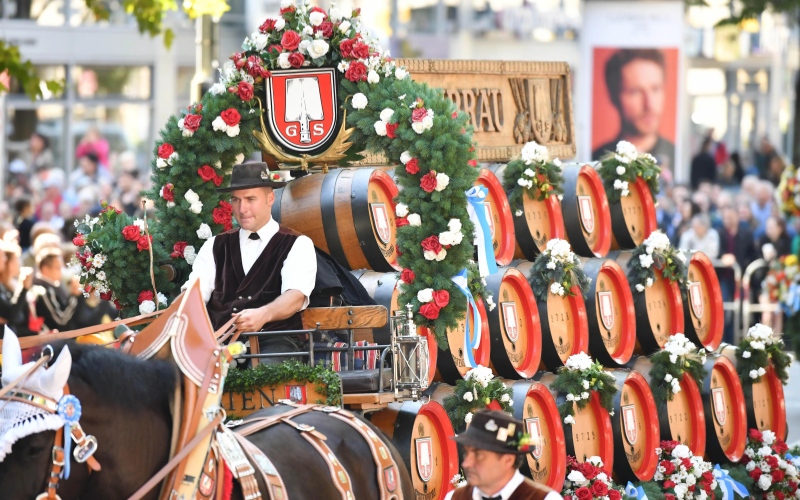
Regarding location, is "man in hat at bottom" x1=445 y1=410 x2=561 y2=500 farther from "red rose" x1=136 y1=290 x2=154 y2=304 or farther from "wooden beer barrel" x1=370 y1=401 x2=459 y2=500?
"red rose" x1=136 y1=290 x2=154 y2=304

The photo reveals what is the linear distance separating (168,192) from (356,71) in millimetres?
1317

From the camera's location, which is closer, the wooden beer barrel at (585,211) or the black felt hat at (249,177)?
the black felt hat at (249,177)

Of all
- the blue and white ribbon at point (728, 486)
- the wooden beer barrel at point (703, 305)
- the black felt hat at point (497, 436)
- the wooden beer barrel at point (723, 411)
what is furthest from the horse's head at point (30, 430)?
the wooden beer barrel at point (703, 305)

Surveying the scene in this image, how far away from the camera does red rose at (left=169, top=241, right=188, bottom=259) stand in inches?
324

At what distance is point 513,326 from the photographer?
31.3 ft

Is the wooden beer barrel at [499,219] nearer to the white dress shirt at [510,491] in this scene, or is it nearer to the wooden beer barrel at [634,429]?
the wooden beer barrel at [634,429]

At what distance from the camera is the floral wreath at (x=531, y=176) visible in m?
9.89

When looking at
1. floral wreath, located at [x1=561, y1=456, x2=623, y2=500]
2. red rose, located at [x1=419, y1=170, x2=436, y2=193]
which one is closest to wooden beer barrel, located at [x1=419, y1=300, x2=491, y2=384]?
floral wreath, located at [x1=561, y1=456, x2=623, y2=500]

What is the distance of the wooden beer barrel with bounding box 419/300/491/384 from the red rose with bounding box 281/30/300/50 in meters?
1.98

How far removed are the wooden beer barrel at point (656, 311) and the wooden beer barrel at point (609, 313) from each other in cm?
12

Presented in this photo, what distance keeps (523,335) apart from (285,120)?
2503 millimetres

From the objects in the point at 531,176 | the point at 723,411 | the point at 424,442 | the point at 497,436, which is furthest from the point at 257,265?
the point at 723,411

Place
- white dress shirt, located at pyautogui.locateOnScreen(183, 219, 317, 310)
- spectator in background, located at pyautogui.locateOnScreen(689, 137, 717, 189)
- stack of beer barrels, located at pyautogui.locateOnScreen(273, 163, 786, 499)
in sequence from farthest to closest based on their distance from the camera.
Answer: spectator in background, located at pyautogui.locateOnScreen(689, 137, 717, 189)
stack of beer barrels, located at pyautogui.locateOnScreen(273, 163, 786, 499)
white dress shirt, located at pyautogui.locateOnScreen(183, 219, 317, 310)

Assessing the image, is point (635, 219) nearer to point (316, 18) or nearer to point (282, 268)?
point (316, 18)
